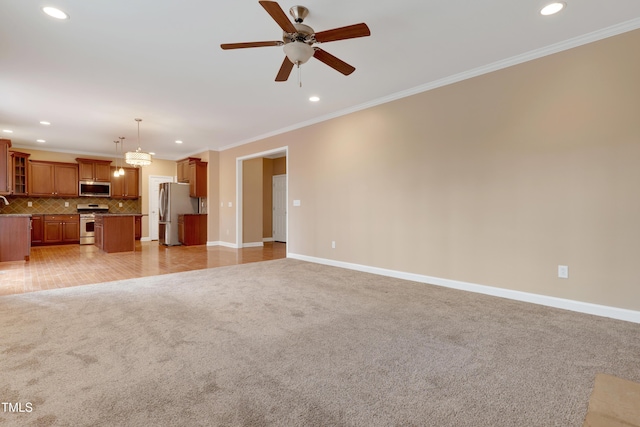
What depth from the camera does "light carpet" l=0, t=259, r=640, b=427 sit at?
1530 millimetres

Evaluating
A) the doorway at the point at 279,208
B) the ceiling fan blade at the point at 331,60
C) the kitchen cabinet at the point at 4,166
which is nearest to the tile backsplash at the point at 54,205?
the kitchen cabinet at the point at 4,166

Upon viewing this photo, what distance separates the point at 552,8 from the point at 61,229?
11107 mm

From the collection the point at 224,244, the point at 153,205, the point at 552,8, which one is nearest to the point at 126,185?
the point at 153,205

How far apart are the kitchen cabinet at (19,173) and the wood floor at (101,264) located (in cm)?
159

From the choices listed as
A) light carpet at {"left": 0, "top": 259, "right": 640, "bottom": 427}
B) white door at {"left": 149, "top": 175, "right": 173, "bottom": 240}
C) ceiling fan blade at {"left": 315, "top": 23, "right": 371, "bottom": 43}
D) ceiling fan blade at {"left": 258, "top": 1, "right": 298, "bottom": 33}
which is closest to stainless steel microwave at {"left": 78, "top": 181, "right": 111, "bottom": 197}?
white door at {"left": 149, "top": 175, "right": 173, "bottom": 240}

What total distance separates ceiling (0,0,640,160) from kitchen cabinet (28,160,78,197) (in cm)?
312

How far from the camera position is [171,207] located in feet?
27.3

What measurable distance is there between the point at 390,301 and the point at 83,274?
4678mm

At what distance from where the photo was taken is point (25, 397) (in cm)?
164

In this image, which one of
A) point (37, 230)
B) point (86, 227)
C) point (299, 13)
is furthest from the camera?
point (86, 227)

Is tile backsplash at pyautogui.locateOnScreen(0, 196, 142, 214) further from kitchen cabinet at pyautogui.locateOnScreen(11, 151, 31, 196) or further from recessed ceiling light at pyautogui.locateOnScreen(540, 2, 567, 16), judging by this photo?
recessed ceiling light at pyautogui.locateOnScreen(540, 2, 567, 16)

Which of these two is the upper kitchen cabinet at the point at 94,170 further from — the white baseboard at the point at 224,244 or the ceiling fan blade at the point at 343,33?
the ceiling fan blade at the point at 343,33

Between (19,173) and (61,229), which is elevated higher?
(19,173)

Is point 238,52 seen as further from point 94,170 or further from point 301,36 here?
point 94,170
